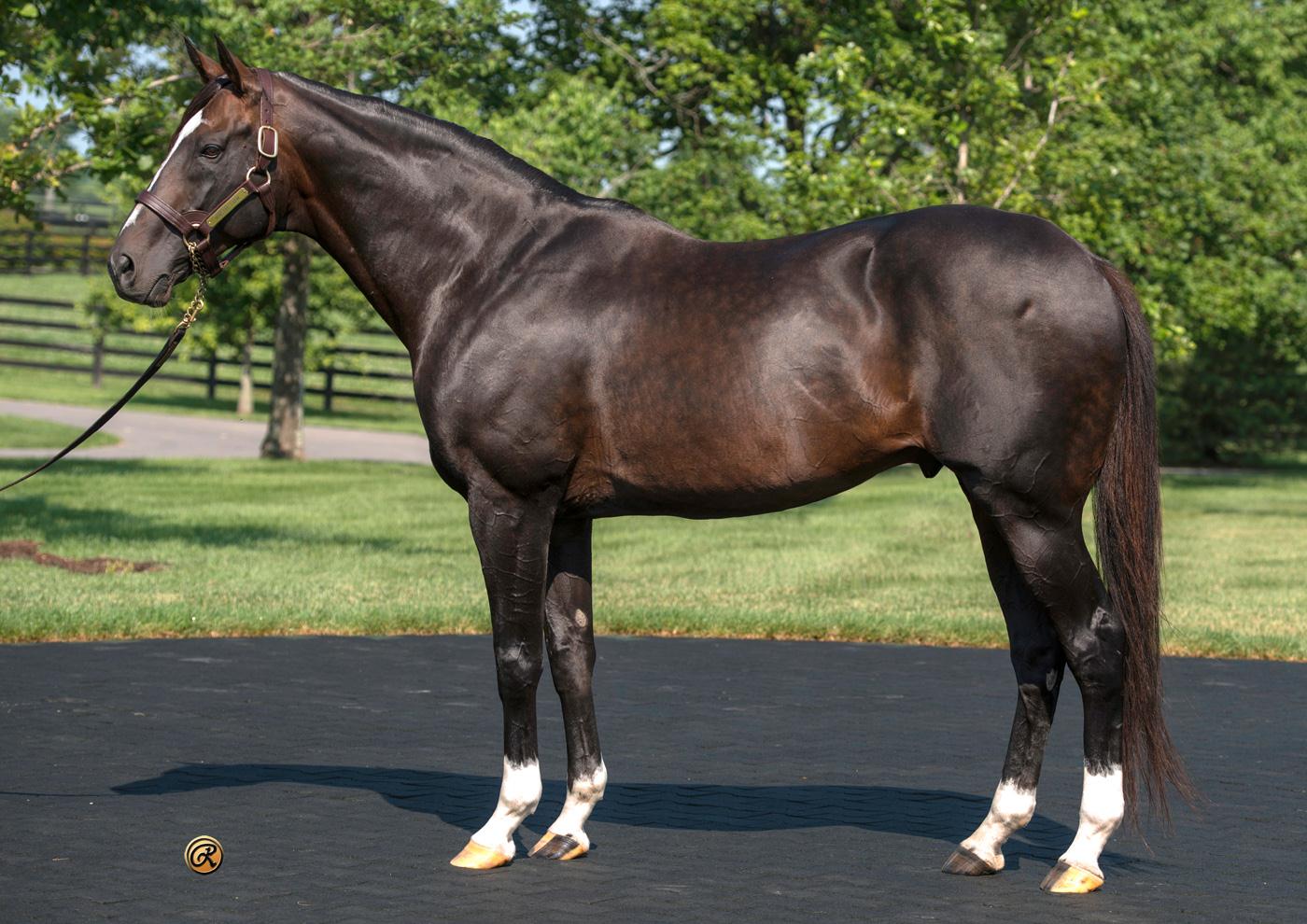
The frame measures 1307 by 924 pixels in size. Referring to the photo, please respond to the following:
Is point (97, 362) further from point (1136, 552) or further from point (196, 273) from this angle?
point (1136, 552)

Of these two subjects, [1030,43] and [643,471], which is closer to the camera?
[643,471]

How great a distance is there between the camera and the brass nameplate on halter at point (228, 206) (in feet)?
17.9

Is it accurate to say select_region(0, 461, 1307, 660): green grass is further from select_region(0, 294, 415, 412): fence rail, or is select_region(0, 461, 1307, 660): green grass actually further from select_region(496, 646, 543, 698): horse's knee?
select_region(0, 294, 415, 412): fence rail

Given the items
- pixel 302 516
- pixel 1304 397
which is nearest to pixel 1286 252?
pixel 1304 397

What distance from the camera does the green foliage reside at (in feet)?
65.1

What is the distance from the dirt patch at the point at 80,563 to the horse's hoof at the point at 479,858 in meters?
8.11

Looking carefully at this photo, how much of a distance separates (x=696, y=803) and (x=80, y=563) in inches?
328

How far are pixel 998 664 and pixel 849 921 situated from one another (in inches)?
203

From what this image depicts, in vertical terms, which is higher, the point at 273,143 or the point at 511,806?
the point at 273,143

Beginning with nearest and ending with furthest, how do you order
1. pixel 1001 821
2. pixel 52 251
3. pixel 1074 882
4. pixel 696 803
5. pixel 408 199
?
pixel 1074 882
pixel 1001 821
pixel 408 199
pixel 696 803
pixel 52 251

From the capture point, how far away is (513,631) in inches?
216

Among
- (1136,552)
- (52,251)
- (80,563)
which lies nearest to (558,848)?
(1136,552)

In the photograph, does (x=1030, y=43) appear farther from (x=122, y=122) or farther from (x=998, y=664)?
(x=998, y=664)

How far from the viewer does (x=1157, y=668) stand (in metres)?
5.33
